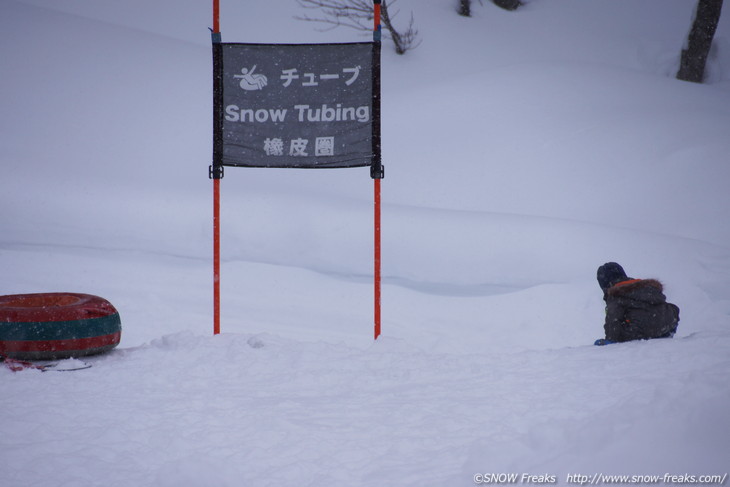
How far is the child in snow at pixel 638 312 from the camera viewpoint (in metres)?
4.64

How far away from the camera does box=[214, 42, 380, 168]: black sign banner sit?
5.61 meters

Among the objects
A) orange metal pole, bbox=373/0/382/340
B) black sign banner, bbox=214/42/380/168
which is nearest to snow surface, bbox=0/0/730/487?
orange metal pole, bbox=373/0/382/340

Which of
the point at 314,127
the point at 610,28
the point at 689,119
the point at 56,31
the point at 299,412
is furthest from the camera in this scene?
the point at 610,28

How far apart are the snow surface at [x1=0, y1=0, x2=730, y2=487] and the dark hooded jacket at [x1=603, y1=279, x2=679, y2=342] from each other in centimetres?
26

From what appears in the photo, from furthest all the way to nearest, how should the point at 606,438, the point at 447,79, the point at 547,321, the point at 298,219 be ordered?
the point at 447,79 < the point at 298,219 < the point at 547,321 < the point at 606,438

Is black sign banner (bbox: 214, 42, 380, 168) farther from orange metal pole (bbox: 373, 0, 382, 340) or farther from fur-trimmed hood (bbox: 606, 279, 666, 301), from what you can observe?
fur-trimmed hood (bbox: 606, 279, 666, 301)

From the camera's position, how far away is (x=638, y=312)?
4730mm

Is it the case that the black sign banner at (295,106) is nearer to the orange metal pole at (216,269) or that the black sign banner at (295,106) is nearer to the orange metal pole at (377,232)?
the orange metal pole at (377,232)

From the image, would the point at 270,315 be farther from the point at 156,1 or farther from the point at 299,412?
the point at 156,1

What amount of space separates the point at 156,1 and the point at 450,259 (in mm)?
14613

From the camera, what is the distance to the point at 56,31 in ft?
51.7

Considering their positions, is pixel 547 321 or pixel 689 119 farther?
pixel 689 119

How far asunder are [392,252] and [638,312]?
4451 mm

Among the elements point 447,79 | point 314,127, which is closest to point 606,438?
point 314,127
